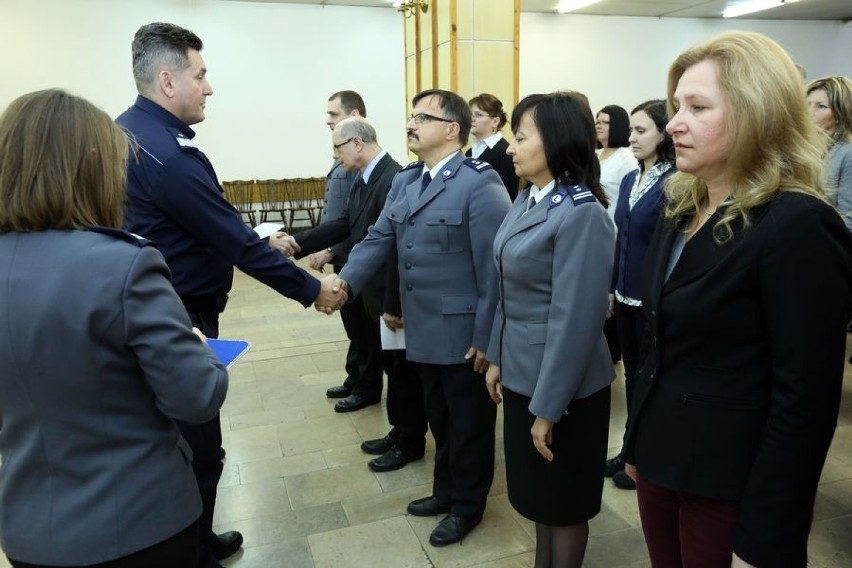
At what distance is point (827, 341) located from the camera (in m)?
1.02

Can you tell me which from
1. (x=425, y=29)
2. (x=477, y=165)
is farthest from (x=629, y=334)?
(x=425, y=29)

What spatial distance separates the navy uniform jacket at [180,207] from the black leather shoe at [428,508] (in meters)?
1.20

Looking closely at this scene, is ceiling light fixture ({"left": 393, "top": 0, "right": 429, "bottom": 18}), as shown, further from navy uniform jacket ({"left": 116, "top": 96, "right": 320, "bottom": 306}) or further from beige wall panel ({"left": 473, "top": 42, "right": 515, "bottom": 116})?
navy uniform jacket ({"left": 116, "top": 96, "right": 320, "bottom": 306})

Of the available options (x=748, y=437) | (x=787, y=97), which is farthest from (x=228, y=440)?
(x=787, y=97)

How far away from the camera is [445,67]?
16.8ft

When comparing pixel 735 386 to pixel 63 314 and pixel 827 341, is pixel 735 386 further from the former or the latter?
pixel 63 314

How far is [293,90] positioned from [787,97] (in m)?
9.84

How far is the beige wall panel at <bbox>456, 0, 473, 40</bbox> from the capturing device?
4887 millimetres

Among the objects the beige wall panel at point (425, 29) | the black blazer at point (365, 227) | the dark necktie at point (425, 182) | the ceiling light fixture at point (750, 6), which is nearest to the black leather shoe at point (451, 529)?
the black blazer at point (365, 227)

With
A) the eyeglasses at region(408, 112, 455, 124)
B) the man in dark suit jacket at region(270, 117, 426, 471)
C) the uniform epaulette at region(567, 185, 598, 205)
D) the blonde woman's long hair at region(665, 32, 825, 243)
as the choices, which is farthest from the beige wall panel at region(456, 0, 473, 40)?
the blonde woman's long hair at region(665, 32, 825, 243)

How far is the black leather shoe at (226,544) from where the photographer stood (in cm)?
237

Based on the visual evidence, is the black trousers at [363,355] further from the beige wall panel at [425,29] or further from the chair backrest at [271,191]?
the chair backrest at [271,191]

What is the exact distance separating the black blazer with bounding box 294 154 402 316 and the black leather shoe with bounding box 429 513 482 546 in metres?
0.93

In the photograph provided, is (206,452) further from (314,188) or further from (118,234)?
(314,188)
